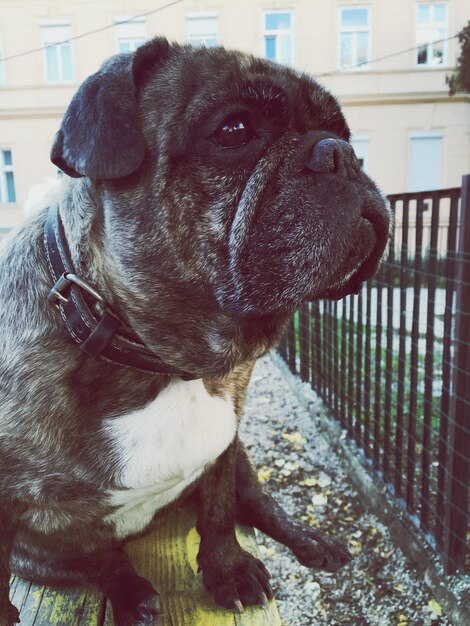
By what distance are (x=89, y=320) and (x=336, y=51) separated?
48.1 feet

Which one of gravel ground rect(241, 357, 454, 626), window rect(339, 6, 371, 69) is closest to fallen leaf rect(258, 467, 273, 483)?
gravel ground rect(241, 357, 454, 626)

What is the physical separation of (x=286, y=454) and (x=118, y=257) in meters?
3.44

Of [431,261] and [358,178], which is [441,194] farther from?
[358,178]

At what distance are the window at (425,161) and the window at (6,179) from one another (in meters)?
10.5

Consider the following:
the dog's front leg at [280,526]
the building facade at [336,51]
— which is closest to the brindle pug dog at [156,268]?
the dog's front leg at [280,526]

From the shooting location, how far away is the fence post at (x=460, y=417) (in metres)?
2.71

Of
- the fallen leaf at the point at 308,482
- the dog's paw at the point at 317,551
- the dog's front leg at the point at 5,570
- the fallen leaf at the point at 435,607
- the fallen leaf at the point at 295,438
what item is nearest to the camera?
the dog's front leg at the point at 5,570

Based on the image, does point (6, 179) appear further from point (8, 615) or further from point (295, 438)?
point (8, 615)

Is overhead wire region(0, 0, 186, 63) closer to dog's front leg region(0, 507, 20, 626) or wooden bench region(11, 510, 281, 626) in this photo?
wooden bench region(11, 510, 281, 626)

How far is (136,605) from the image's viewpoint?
1.55m

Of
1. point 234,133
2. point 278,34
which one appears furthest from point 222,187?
point 278,34

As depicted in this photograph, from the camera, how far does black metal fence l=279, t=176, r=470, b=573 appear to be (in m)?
2.77

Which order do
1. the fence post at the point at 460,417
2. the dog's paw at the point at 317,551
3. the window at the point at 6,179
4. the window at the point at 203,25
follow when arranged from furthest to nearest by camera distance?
the window at the point at 6,179
the window at the point at 203,25
the fence post at the point at 460,417
the dog's paw at the point at 317,551

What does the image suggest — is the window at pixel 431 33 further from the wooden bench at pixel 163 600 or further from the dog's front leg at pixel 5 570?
the dog's front leg at pixel 5 570
